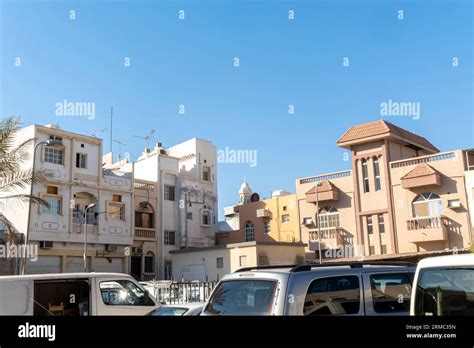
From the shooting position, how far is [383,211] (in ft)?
109

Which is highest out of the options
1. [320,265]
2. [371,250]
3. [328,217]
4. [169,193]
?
[169,193]

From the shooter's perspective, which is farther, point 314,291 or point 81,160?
point 81,160

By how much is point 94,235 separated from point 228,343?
32.9m

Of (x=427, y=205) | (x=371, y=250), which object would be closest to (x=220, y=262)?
(x=371, y=250)

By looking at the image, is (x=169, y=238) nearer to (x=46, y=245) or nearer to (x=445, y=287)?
(x=46, y=245)

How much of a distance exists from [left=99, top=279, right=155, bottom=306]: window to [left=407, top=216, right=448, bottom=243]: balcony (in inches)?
945

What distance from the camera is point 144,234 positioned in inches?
1515

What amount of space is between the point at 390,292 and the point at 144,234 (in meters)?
34.2

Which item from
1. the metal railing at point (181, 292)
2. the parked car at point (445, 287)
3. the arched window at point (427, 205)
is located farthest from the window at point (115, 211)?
the parked car at point (445, 287)

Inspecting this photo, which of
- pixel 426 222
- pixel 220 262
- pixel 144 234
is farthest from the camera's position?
pixel 144 234

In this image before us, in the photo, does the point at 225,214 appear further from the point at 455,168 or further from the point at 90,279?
the point at 90,279

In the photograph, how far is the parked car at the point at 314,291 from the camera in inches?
183

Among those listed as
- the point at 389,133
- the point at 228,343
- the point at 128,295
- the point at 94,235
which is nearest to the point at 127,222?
the point at 94,235

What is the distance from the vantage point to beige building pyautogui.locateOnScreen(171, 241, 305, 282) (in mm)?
32500
